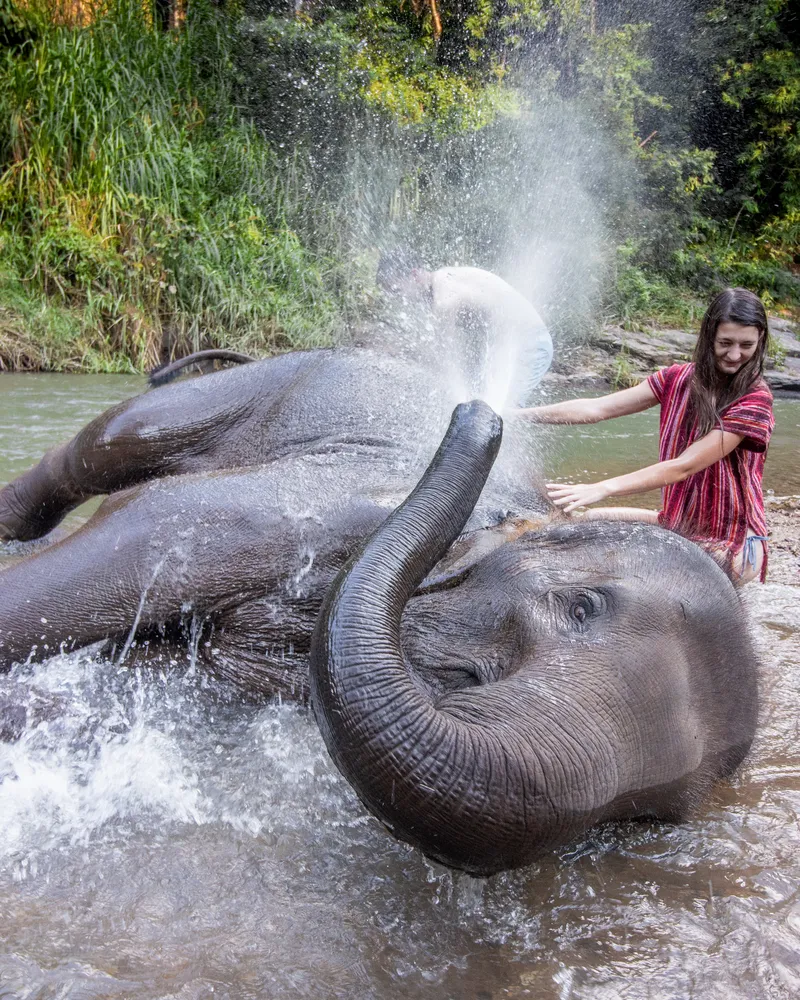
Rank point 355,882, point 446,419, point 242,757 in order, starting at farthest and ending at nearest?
point 446,419
point 242,757
point 355,882

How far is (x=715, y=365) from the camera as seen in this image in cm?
380

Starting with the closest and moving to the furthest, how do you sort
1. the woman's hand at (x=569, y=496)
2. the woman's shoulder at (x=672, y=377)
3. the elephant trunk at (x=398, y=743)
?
1. the elephant trunk at (x=398, y=743)
2. the woman's hand at (x=569, y=496)
3. the woman's shoulder at (x=672, y=377)

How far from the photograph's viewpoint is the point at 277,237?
12.2 meters

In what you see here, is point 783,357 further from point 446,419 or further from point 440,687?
point 440,687

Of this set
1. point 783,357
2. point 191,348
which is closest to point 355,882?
point 191,348

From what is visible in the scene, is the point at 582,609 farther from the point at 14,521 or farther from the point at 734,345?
the point at 14,521

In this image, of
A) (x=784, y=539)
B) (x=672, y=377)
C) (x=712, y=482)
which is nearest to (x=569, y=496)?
(x=712, y=482)

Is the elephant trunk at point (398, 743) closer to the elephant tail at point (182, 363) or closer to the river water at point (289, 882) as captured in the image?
the river water at point (289, 882)

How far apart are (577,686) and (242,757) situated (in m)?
1.00

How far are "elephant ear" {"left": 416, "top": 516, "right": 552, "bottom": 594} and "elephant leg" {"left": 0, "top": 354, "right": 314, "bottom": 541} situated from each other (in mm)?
873

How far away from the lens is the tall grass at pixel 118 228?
10477mm

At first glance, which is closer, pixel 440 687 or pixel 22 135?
pixel 440 687

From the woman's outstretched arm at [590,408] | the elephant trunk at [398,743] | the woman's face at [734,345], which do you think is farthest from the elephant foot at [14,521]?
the woman's face at [734,345]

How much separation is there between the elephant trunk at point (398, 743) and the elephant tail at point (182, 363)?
2.10 metres
